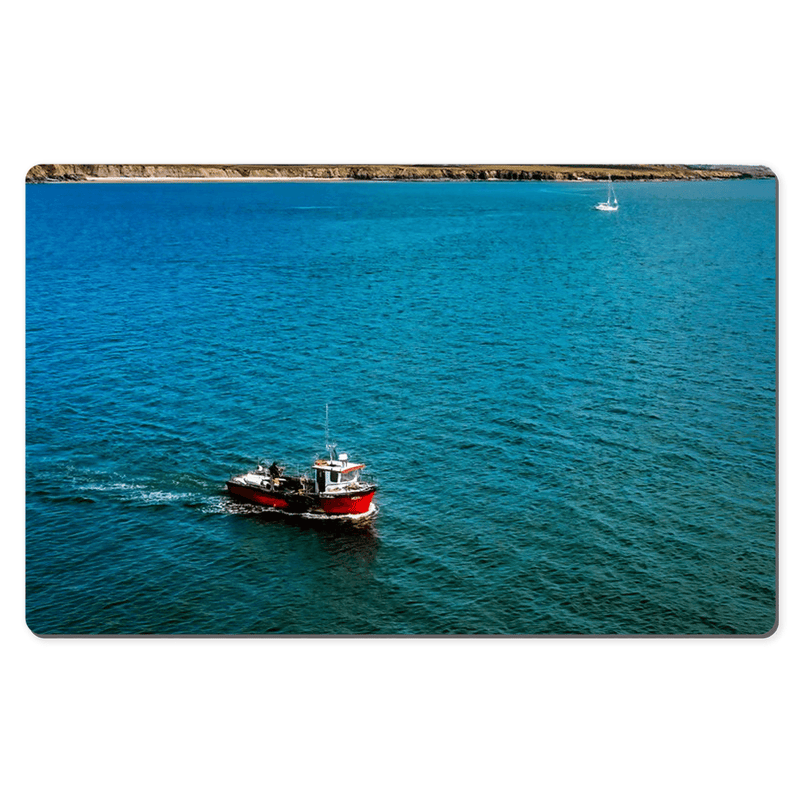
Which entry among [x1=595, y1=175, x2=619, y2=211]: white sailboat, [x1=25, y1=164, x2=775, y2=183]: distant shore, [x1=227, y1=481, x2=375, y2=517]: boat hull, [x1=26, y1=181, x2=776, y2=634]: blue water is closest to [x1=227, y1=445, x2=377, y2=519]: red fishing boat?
[x1=227, y1=481, x2=375, y2=517]: boat hull

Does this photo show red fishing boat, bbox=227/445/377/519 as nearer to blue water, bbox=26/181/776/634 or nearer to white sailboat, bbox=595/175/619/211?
blue water, bbox=26/181/776/634

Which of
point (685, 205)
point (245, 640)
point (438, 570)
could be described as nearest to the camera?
point (245, 640)

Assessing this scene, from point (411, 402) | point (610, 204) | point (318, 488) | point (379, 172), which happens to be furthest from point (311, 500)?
point (610, 204)

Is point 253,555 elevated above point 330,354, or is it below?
below

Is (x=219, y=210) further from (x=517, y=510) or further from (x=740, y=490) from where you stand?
(x=740, y=490)

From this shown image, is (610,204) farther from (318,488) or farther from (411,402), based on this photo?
(318,488)

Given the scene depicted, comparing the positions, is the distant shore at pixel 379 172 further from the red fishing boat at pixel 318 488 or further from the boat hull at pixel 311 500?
the boat hull at pixel 311 500

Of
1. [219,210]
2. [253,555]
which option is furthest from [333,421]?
[219,210]
